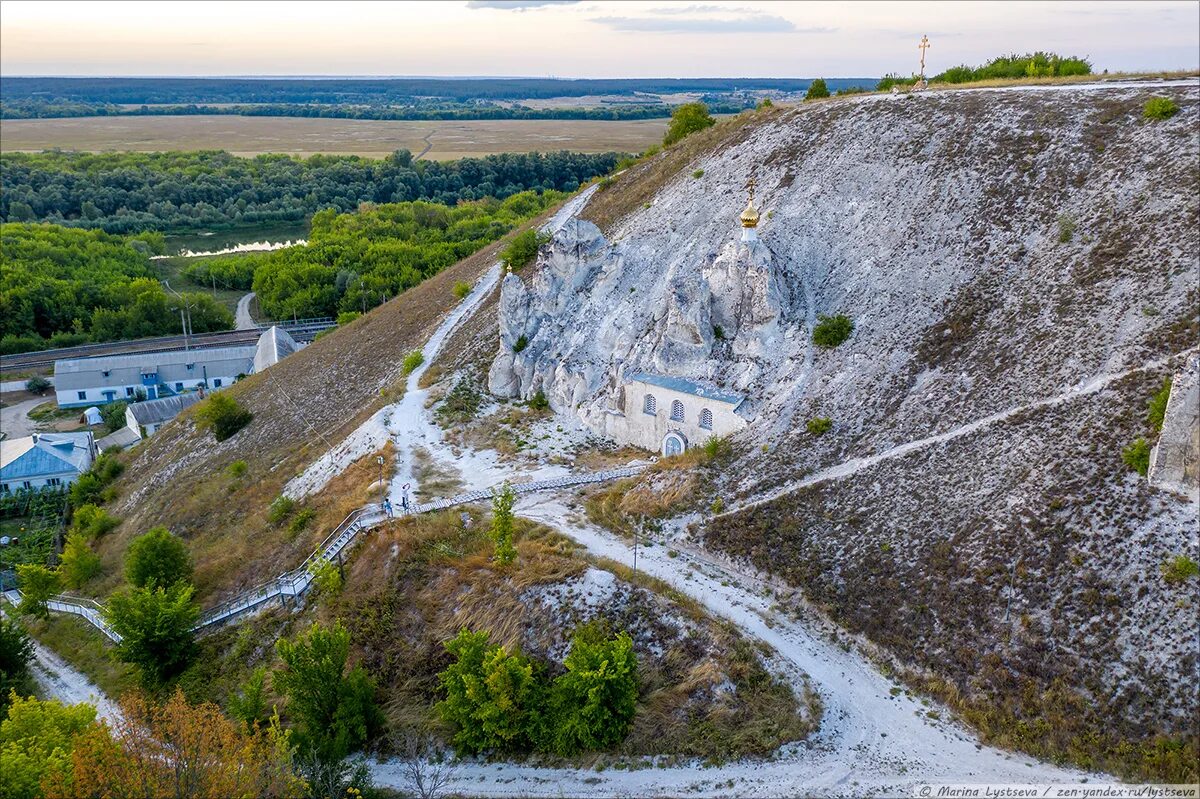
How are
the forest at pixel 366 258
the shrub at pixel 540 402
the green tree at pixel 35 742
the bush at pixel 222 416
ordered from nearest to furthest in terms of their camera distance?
the green tree at pixel 35 742
the shrub at pixel 540 402
the bush at pixel 222 416
the forest at pixel 366 258

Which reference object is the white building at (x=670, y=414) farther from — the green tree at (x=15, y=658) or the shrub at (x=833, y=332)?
the green tree at (x=15, y=658)

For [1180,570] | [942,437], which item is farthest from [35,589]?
[1180,570]

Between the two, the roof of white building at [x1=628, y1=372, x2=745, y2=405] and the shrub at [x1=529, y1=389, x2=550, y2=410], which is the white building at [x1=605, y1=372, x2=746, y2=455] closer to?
the roof of white building at [x1=628, y1=372, x2=745, y2=405]

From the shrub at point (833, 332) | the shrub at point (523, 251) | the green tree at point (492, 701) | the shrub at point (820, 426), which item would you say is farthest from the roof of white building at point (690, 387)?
the shrub at point (523, 251)

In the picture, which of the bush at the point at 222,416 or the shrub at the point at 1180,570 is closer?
the shrub at the point at 1180,570

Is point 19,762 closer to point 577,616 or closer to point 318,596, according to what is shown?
point 318,596

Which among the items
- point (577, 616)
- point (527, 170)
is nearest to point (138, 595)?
point (577, 616)
